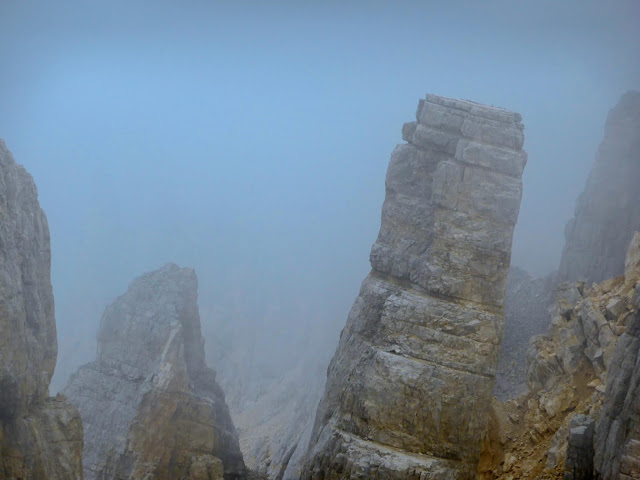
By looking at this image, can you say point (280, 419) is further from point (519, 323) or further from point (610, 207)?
point (610, 207)

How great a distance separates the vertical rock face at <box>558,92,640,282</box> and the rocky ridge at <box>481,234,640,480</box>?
620cm

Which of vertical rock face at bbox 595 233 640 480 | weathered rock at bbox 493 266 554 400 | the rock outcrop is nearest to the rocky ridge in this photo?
vertical rock face at bbox 595 233 640 480

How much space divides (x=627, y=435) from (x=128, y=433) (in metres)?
25.5

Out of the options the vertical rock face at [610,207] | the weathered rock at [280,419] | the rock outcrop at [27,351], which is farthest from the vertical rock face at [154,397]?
the vertical rock face at [610,207]

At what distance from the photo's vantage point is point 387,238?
27188mm

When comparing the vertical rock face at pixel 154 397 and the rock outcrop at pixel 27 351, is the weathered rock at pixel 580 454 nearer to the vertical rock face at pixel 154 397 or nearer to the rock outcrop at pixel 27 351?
the rock outcrop at pixel 27 351

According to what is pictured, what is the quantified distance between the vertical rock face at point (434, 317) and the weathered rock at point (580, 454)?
141 inches

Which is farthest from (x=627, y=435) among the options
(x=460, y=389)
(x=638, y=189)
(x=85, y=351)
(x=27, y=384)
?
(x=85, y=351)

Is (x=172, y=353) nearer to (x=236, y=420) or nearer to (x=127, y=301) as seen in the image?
(x=127, y=301)

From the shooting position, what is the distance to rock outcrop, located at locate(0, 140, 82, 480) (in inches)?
1023

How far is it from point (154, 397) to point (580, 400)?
20.9 meters

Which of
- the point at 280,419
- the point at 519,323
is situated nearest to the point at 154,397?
the point at 519,323

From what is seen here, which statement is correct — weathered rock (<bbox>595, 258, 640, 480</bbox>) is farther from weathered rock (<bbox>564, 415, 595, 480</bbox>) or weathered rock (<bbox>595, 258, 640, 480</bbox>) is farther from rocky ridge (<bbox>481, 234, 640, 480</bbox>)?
weathered rock (<bbox>564, 415, 595, 480</bbox>)

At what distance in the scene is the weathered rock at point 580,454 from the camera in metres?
22.0
